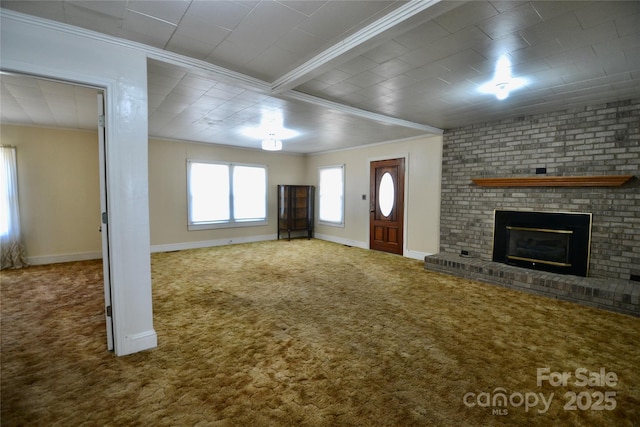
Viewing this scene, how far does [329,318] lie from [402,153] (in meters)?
4.19

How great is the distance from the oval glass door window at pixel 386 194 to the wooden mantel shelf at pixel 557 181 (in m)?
1.82

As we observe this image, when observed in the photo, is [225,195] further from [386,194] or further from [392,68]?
[392,68]

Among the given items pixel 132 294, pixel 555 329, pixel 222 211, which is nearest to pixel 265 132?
pixel 222 211

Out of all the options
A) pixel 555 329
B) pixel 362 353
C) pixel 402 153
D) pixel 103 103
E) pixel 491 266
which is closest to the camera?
pixel 103 103

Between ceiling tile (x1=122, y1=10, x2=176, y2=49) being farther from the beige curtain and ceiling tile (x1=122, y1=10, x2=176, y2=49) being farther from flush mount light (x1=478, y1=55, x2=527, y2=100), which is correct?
the beige curtain

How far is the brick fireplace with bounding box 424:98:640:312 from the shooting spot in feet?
11.8

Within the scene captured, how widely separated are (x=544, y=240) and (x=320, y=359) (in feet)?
12.9

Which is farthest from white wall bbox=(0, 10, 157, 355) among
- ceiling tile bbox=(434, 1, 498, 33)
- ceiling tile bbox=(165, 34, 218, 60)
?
ceiling tile bbox=(434, 1, 498, 33)

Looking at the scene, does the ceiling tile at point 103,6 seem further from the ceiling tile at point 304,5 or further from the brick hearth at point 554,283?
the brick hearth at point 554,283

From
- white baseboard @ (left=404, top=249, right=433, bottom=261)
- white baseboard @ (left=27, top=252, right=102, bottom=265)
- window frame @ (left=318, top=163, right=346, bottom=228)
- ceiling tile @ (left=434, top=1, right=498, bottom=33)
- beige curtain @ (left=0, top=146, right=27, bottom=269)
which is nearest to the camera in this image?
ceiling tile @ (left=434, top=1, right=498, bottom=33)

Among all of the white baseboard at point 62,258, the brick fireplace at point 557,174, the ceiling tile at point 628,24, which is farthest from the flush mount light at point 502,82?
the white baseboard at point 62,258

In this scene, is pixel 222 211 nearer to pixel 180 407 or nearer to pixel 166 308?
pixel 166 308

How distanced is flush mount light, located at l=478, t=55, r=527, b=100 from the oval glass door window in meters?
3.08

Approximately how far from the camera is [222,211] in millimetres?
7082
